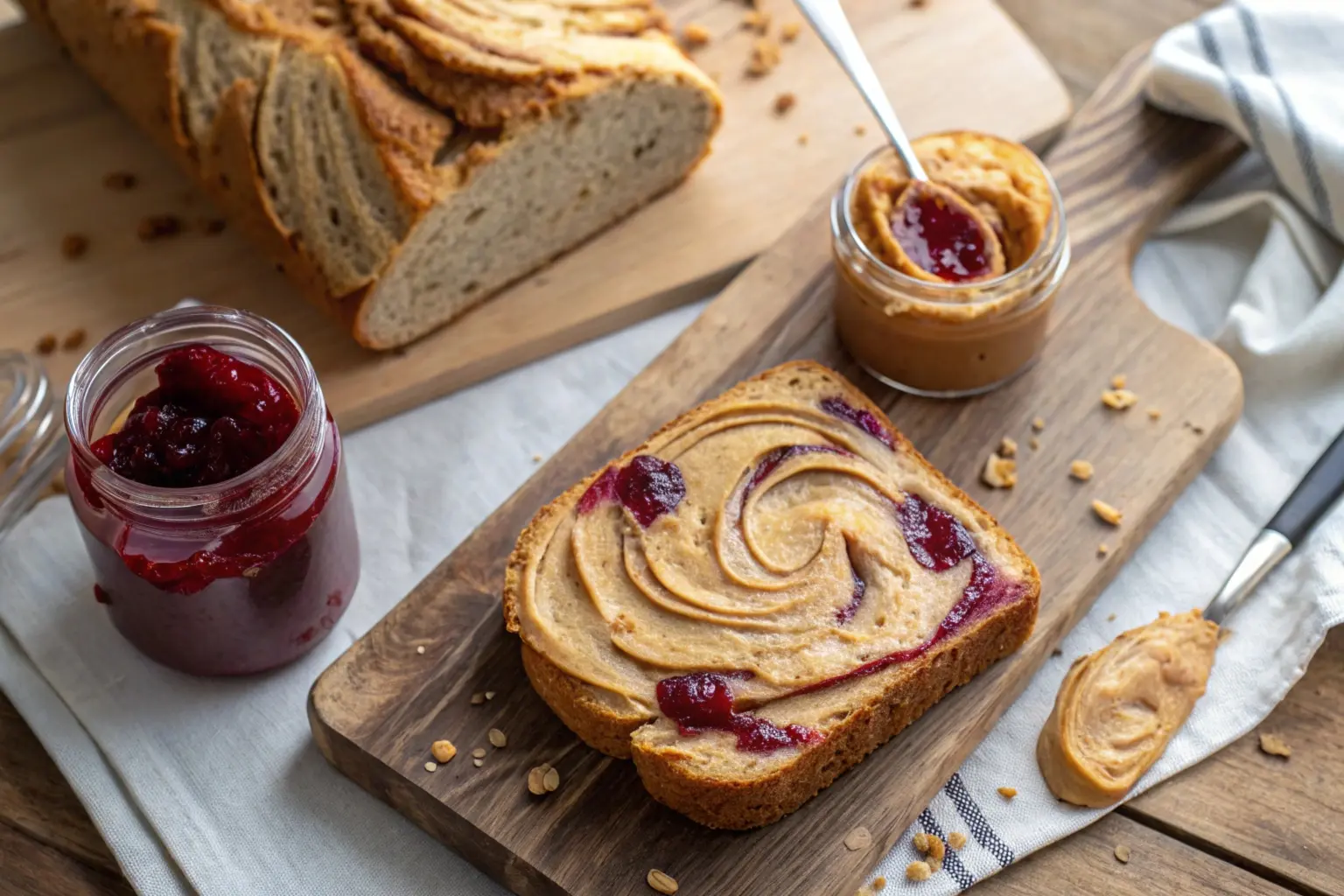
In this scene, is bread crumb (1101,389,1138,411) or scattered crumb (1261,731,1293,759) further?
bread crumb (1101,389,1138,411)

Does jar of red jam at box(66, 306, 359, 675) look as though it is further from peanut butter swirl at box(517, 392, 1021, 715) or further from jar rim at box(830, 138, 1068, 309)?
jar rim at box(830, 138, 1068, 309)

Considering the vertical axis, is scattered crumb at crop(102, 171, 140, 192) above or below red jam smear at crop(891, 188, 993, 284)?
above

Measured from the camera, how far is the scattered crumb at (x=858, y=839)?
10.3 feet

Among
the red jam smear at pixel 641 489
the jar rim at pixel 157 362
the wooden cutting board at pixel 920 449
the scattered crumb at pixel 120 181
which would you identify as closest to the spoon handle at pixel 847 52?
the wooden cutting board at pixel 920 449

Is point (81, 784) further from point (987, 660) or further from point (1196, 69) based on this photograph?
point (1196, 69)

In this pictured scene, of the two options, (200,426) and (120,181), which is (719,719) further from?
(120,181)

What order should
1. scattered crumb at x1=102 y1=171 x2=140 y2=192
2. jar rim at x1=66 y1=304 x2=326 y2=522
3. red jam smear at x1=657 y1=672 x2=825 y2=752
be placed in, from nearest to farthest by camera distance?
jar rim at x1=66 y1=304 x2=326 y2=522 < red jam smear at x1=657 y1=672 x2=825 y2=752 < scattered crumb at x1=102 y1=171 x2=140 y2=192

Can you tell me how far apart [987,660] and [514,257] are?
1.85 m

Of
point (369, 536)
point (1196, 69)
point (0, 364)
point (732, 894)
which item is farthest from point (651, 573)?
point (1196, 69)

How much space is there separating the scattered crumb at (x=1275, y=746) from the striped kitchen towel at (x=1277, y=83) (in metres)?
1.55

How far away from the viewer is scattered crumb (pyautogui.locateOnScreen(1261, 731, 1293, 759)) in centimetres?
342

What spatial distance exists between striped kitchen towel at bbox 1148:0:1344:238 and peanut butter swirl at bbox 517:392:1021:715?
62.0 inches

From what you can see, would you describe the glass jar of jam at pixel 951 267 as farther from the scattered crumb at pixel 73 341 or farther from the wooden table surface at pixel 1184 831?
the scattered crumb at pixel 73 341

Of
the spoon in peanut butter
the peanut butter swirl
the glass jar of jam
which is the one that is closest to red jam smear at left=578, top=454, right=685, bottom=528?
the peanut butter swirl
